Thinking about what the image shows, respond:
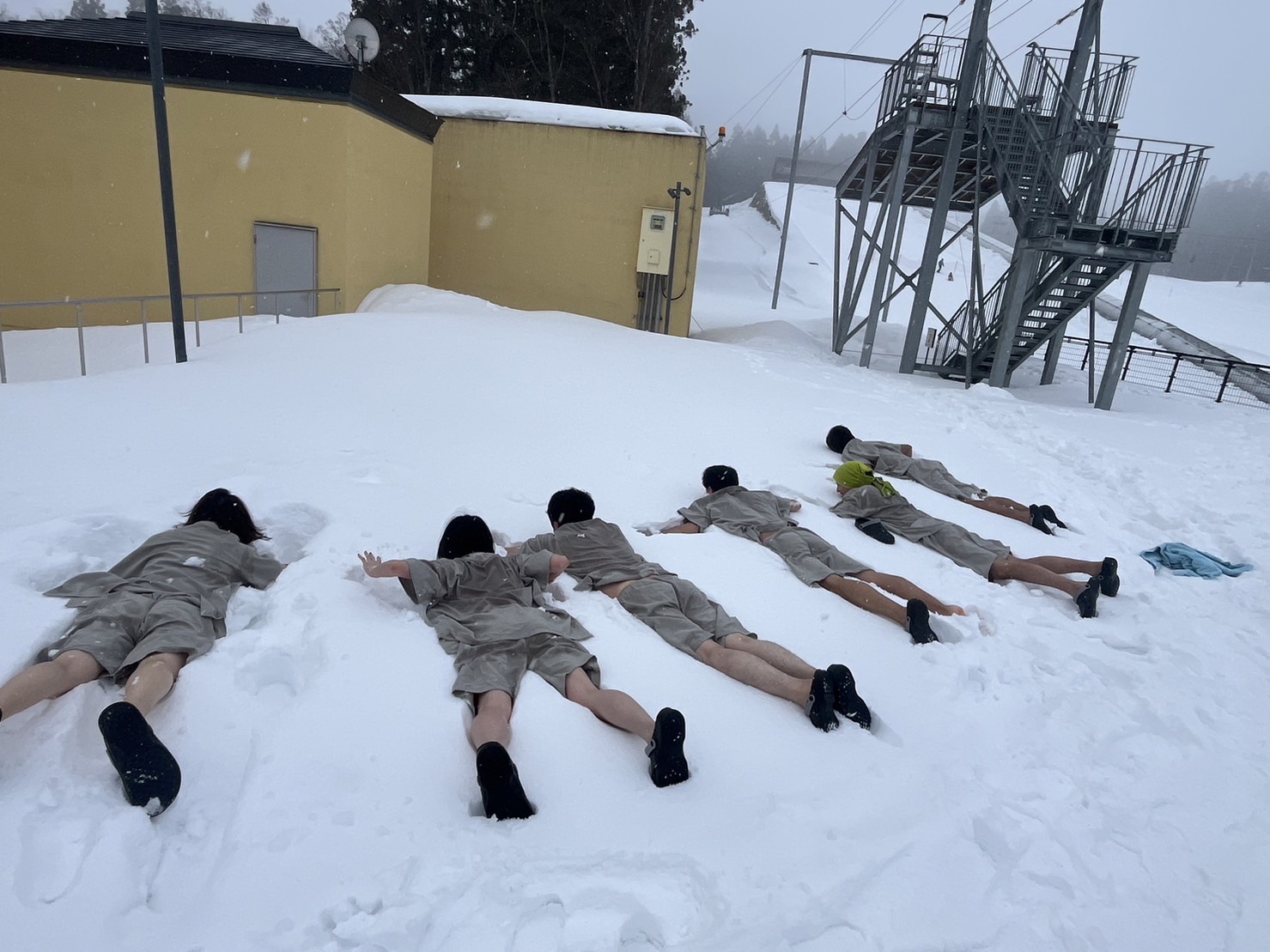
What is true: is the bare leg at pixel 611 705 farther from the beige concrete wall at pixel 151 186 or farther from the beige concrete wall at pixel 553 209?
the beige concrete wall at pixel 553 209

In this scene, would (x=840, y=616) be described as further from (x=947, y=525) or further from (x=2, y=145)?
(x=2, y=145)

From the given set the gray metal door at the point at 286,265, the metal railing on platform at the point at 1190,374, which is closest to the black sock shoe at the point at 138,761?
the gray metal door at the point at 286,265

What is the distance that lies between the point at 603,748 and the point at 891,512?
11.8 feet

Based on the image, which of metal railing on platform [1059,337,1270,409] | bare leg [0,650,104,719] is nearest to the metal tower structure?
metal railing on platform [1059,337,1270,409]

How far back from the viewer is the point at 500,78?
24609mm

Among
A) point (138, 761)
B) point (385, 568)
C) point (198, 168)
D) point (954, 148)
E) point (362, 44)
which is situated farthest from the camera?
point (362, 44)

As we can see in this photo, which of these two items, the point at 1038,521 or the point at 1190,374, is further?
the point at 1190,374

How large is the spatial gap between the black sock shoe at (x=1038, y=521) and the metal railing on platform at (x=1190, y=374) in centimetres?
1067

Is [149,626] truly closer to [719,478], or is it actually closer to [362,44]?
[719,478]

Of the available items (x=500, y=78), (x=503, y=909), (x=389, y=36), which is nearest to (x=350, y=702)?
(x=503, y=909)

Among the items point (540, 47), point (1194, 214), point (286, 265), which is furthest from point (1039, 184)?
point (1194, 214)

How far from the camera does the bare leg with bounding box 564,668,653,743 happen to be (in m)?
2.99

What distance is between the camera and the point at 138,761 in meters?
2.44

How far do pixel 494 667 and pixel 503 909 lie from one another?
120 centimetres
